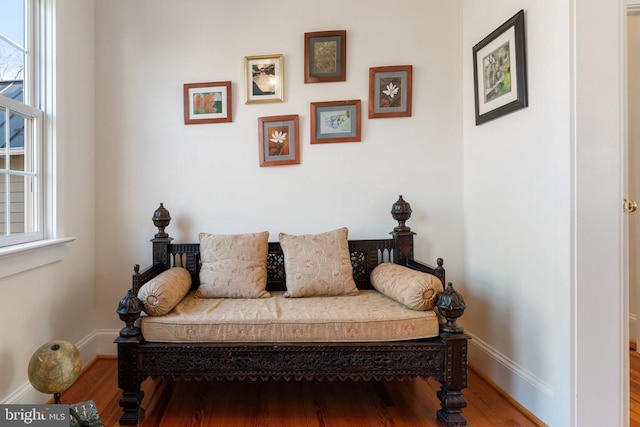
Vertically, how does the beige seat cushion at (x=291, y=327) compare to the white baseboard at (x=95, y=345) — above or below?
above

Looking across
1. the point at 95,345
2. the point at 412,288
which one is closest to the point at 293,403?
the point at 412,288

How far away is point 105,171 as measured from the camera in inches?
91.6

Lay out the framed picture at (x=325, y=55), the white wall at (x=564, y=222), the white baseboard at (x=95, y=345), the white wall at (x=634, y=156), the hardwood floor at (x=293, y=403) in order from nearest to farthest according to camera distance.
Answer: the white wall at (x=564, y=222) < the hardwood floor at (x=293, y=403) < the white baseboard at (x=95, y=345) < the framed picture at (x=325, y=55) < the white wall at (x=634, y=156)

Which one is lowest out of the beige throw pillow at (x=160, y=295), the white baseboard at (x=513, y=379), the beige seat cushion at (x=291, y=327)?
the white baseboard at (x=513, y=379)

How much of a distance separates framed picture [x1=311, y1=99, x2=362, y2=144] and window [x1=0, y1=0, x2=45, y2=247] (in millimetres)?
1672

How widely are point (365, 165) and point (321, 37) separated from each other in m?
0.96

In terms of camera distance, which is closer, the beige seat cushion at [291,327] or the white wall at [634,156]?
the beige seat cushion at [291,327]

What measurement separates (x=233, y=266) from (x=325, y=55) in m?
1.60

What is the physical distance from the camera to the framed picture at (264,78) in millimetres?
2295

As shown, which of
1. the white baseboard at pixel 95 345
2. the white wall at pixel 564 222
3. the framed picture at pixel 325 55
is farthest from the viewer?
the framed picture at pixel 325 55

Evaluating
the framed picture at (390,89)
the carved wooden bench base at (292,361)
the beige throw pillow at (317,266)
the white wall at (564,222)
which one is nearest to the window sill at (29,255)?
the carved wooden bench base at (292,361)

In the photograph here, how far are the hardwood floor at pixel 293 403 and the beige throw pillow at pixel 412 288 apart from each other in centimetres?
59

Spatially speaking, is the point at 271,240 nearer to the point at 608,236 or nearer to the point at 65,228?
the point at 65,228

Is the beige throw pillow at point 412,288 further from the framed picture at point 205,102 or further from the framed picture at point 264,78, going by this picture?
the framed picture at point 205,102
